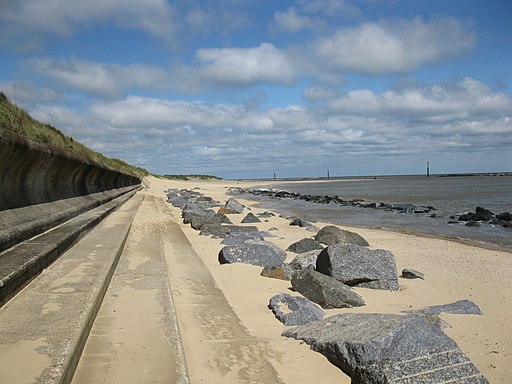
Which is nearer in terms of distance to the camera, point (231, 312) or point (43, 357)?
point (43, 357)

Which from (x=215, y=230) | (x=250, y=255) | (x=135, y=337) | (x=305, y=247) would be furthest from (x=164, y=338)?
(x=215, y=230)

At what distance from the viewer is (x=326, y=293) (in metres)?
5.28

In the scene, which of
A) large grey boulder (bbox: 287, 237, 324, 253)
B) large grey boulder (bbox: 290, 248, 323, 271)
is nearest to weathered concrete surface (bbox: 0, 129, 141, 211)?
large grey boulder (bbox: 290, 248, 323, 271)

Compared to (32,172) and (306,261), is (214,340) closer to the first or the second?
(32,172)

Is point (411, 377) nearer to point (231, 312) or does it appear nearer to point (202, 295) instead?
point (231, 312)

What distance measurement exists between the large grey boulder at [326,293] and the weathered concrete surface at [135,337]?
1822mm

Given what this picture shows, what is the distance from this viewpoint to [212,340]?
Result: 3.72 metres

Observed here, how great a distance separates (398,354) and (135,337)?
6.31ft

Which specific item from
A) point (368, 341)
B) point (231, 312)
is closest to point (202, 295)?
point (231, 312)

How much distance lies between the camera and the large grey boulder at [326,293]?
524 centimetres

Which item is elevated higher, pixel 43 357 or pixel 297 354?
pixel 43 357

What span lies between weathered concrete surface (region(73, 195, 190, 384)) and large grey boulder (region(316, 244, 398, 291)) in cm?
258

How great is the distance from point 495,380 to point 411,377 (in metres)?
1.04

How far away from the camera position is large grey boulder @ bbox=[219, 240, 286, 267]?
23.9ft
